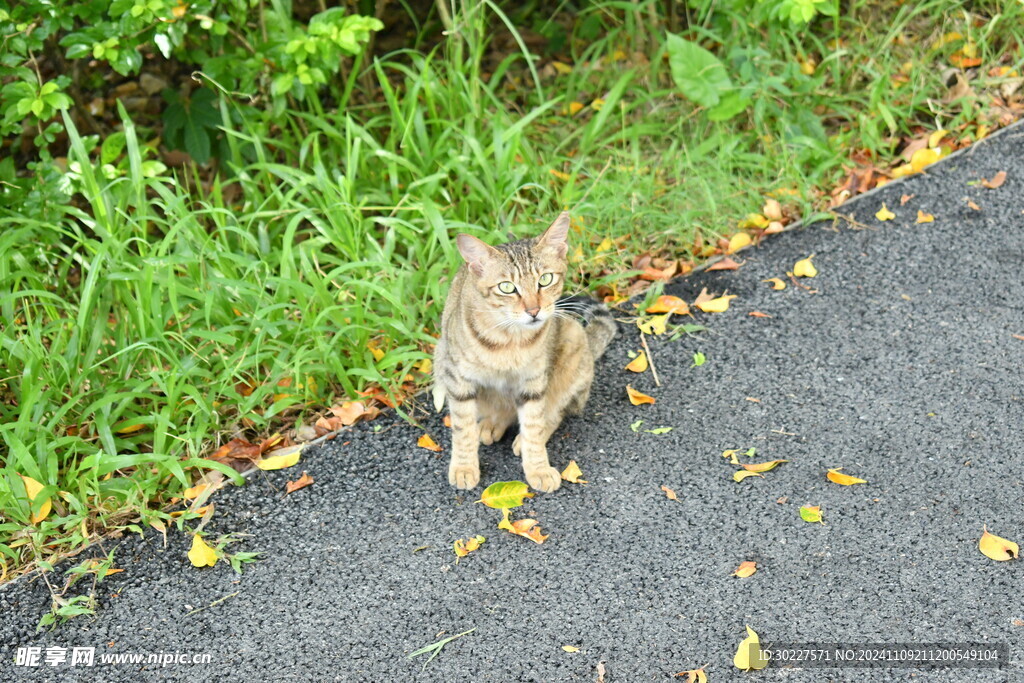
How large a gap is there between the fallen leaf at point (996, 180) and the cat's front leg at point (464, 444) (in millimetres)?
3203

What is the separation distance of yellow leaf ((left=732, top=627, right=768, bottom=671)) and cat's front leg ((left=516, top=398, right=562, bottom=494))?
0.94 m

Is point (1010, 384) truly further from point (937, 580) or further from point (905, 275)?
point (937, 580)

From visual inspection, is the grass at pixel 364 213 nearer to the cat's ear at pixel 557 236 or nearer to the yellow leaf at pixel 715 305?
the yellow leaf at pixel 715 305

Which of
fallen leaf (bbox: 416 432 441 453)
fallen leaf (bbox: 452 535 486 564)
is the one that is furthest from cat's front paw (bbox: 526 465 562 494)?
fallen leaf (bbox: 416 432 441 453)

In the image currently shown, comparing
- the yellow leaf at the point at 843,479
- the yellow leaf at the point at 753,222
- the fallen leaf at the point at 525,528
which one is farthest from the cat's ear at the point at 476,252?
the yellow leaf at the point at 753,222

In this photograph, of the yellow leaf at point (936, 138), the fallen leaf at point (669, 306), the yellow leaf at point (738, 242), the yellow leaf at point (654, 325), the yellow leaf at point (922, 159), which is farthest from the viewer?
the yellow leaf at point (936, 138)

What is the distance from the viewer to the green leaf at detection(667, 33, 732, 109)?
211 inches

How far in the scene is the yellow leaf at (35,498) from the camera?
3619 millimetres

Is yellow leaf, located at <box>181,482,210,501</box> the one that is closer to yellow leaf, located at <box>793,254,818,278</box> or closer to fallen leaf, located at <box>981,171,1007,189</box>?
yellow leaf, located at <box>793,254,818,278</box>

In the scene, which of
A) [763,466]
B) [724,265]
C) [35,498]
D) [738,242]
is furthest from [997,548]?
[35,498]

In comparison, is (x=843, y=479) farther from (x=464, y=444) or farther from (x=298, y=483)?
(x=298, y=483)

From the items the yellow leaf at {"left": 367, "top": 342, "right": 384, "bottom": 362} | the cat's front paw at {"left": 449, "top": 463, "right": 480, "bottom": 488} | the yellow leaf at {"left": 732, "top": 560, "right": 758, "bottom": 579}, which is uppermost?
the yellow leaf at {"left": 367, "top": 342, "right": 384, "bottom": 362}

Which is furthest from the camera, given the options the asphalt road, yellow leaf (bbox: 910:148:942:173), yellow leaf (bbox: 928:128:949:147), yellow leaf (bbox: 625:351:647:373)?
yellow leaf (bbox: 928:128:949:147)

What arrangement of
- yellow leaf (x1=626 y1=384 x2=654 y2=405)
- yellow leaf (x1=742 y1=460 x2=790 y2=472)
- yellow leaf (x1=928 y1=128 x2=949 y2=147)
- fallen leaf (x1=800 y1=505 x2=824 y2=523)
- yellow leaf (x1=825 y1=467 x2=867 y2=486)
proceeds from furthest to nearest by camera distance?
yellow leaf (x1=928 y1=128 x2=949 y2=147) → yellow leaf (x1=626 y1=384 x2=654 y2=405) → yellow leaf (x1=742 y1=460 x2=790 y2=472) → yellow leaf (x1=825 y1=467 x2=867 y2=486) → fallen leaf (x1=800 y1=505 x2=824 y2=523)
